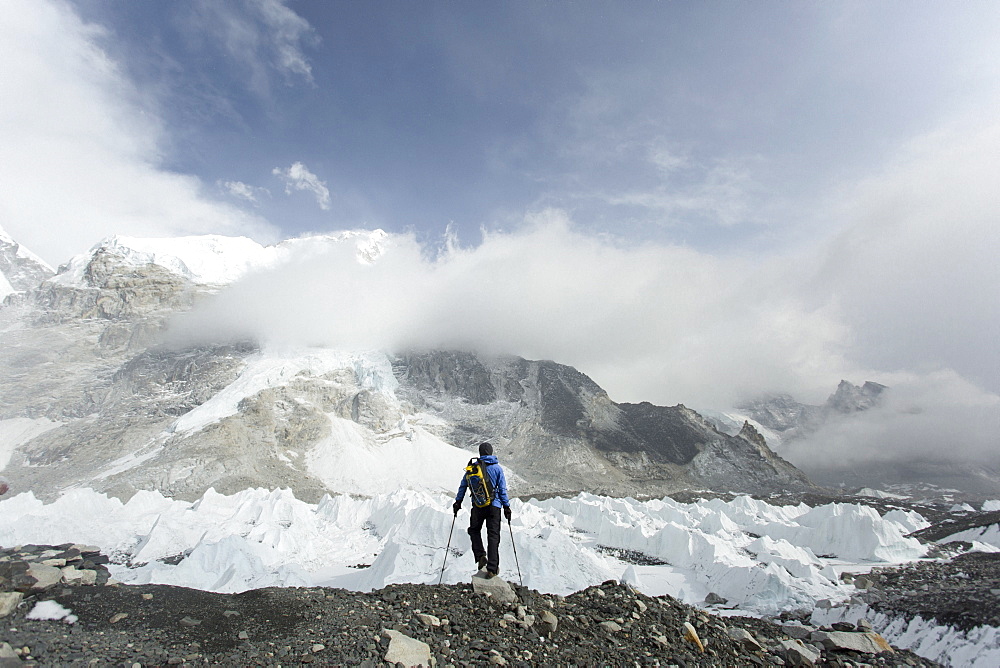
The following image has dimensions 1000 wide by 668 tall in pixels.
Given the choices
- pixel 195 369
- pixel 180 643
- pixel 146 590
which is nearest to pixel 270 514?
pixel 146 590

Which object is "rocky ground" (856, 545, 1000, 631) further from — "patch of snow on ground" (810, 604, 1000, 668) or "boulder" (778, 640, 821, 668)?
"boulder" (778, 640, 821, 668)

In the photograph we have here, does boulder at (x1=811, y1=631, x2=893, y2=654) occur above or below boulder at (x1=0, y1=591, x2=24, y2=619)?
below

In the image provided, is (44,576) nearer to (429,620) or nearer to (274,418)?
(429,620)

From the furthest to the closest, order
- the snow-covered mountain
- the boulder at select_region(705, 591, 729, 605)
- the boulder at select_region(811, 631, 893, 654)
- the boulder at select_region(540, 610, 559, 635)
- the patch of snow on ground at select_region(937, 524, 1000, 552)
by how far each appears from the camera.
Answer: the snow-covered mountain → the patch of snow on ground at select_region(937, 524, 1000, 552) → the boulder at select_region(705, 591, 729, 605) → the boulder at select_region(811, 631, 893, 654) → the boulder at select_region(540, 610, 559, 635)

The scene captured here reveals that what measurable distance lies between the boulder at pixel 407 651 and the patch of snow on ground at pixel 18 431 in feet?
588

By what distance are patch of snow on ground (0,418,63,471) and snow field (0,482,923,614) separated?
99302 millimetres

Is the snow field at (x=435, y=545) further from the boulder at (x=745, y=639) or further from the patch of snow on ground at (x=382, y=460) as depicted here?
the patch of snow on ground at (x=382, y=460)

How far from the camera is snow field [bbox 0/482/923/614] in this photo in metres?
31.7

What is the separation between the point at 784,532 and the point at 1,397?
702 ft

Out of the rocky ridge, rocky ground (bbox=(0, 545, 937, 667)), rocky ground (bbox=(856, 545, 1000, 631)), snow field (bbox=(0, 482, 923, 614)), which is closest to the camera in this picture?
rocky ground (bbox=(0, 545, 937, 667))

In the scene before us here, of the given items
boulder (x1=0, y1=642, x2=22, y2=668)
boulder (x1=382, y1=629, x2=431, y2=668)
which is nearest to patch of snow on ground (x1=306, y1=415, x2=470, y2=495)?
boulder (x1=0, y1=642, x2=22, y2=668)

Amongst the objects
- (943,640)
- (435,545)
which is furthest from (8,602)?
(435,545)

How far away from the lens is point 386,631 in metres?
6.61

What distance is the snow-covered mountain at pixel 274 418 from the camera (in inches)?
4582
